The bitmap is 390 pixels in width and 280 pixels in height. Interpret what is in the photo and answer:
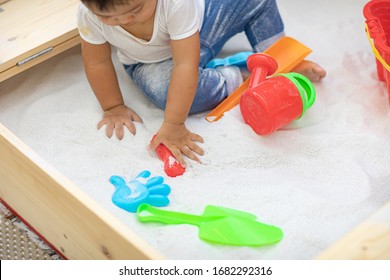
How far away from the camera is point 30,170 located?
119 cm

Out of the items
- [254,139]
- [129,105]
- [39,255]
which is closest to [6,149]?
[39,255]

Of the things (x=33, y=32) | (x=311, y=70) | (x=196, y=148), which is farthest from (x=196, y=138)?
(x=33, y=32)

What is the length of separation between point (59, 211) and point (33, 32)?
1.92 ft

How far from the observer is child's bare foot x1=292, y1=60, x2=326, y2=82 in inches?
61.7

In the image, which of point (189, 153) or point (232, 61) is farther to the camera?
point (232, 61)

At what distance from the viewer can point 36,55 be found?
1.54 metres

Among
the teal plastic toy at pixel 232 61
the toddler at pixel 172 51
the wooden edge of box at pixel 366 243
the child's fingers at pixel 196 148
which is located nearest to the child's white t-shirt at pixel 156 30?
the toddler at pixel 172 51

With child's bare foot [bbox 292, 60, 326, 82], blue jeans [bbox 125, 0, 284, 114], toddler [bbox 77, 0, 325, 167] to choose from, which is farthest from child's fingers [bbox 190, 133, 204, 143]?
child's bare foot [bbox 292, 60, 326, 82]

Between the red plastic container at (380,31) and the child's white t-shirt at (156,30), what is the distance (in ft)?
1.19

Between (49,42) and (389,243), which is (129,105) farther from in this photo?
(389,243)

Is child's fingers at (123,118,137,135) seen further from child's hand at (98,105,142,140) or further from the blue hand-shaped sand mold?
the blue hand-shaped sand mold

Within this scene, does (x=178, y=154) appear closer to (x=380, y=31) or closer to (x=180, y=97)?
(x=180, y=97)

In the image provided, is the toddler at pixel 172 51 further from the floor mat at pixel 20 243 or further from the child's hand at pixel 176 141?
the floor mat at pixel 20 243
